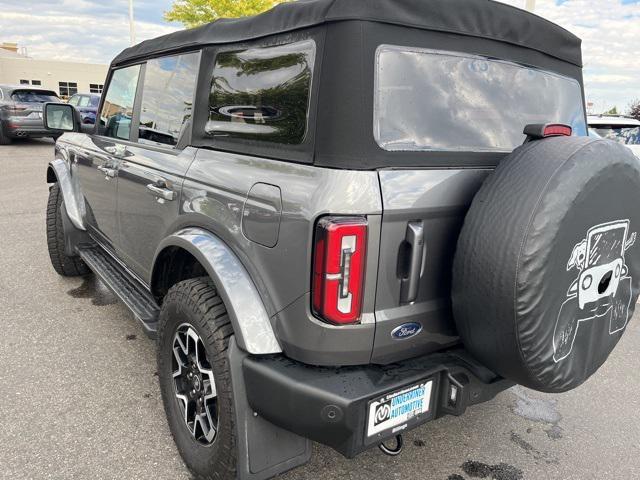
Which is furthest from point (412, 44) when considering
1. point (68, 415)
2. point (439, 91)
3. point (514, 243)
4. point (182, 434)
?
point (68, 415)

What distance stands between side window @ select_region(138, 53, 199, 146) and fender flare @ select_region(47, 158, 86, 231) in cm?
138

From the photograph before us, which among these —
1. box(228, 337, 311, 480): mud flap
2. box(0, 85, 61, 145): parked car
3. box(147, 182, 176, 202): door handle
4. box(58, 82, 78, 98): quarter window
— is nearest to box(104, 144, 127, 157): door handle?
box(147, 182, 176, 202): door handle

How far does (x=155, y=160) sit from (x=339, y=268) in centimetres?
148

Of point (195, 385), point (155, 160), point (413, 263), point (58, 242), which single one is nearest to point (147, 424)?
point (195, 385)

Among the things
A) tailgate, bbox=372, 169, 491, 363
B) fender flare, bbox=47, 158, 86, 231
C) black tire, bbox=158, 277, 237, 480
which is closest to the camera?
tailgate, bbox=372, 169, 491, 363

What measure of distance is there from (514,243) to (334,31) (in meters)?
0.92

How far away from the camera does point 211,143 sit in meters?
2.29

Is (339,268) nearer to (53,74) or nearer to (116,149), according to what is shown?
(116,149)

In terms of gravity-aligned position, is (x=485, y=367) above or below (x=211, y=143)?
below

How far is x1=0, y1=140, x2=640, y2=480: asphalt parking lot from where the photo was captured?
7.56ft

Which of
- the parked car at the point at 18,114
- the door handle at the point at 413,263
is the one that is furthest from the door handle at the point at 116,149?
the parked car at the point at 18,114

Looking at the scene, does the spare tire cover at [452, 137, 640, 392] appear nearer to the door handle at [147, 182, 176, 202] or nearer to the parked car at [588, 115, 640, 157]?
the door handle at [147, 182, 176, 202]

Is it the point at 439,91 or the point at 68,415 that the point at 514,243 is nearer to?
the point at 439,91

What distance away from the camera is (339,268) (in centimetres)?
161
